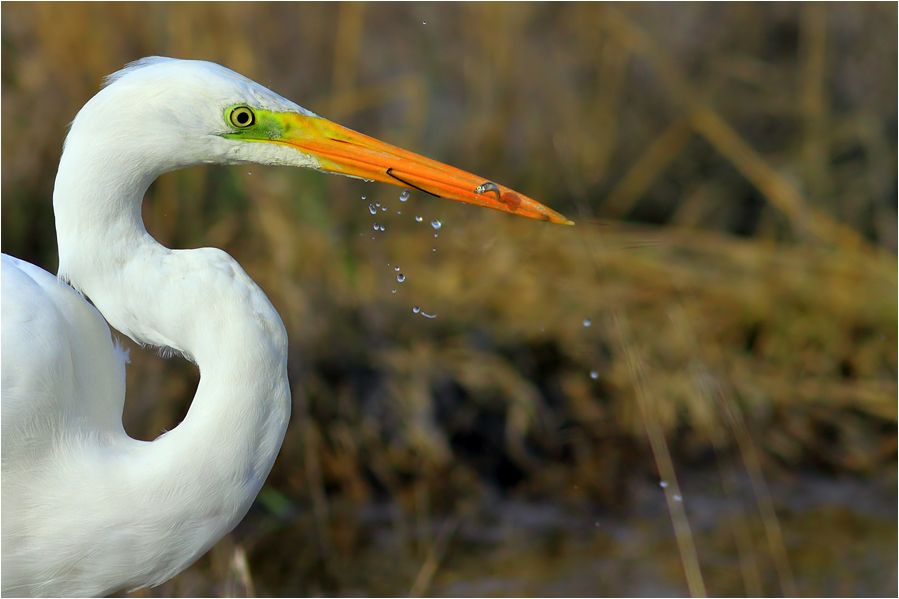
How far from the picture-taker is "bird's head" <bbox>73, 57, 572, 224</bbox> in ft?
5.68

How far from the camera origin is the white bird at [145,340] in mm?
1726

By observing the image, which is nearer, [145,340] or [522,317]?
[145,340]

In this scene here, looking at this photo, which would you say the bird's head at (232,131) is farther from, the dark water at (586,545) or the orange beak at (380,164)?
the dark water at (586,545)

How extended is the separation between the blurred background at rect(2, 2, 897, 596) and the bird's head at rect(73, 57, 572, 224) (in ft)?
3.73

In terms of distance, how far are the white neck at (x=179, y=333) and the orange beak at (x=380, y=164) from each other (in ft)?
0.66

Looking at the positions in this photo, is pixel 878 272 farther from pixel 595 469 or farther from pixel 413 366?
pixel 413 366

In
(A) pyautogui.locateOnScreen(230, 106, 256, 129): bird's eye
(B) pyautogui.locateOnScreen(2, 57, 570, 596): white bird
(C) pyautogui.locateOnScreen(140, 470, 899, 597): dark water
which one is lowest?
(C) pyautogui.locateOnScreen(140, 470, 899, 597): dark water

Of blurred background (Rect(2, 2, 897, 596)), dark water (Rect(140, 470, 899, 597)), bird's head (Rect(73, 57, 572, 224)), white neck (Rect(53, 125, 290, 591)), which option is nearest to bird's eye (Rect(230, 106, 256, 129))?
Result: bird's head (Rect(73, 57, 572, 224))

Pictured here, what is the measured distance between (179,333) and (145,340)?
7cm

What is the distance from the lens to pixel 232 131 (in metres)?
1.78

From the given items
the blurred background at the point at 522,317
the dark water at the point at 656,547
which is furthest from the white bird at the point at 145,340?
the dark water at the point at 656,547

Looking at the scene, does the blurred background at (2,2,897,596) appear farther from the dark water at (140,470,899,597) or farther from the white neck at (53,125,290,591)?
the white neck at (53,125,290,591)

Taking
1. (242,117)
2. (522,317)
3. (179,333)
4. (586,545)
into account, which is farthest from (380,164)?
(522,317)

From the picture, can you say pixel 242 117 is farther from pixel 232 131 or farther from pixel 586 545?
pixel 586 545
